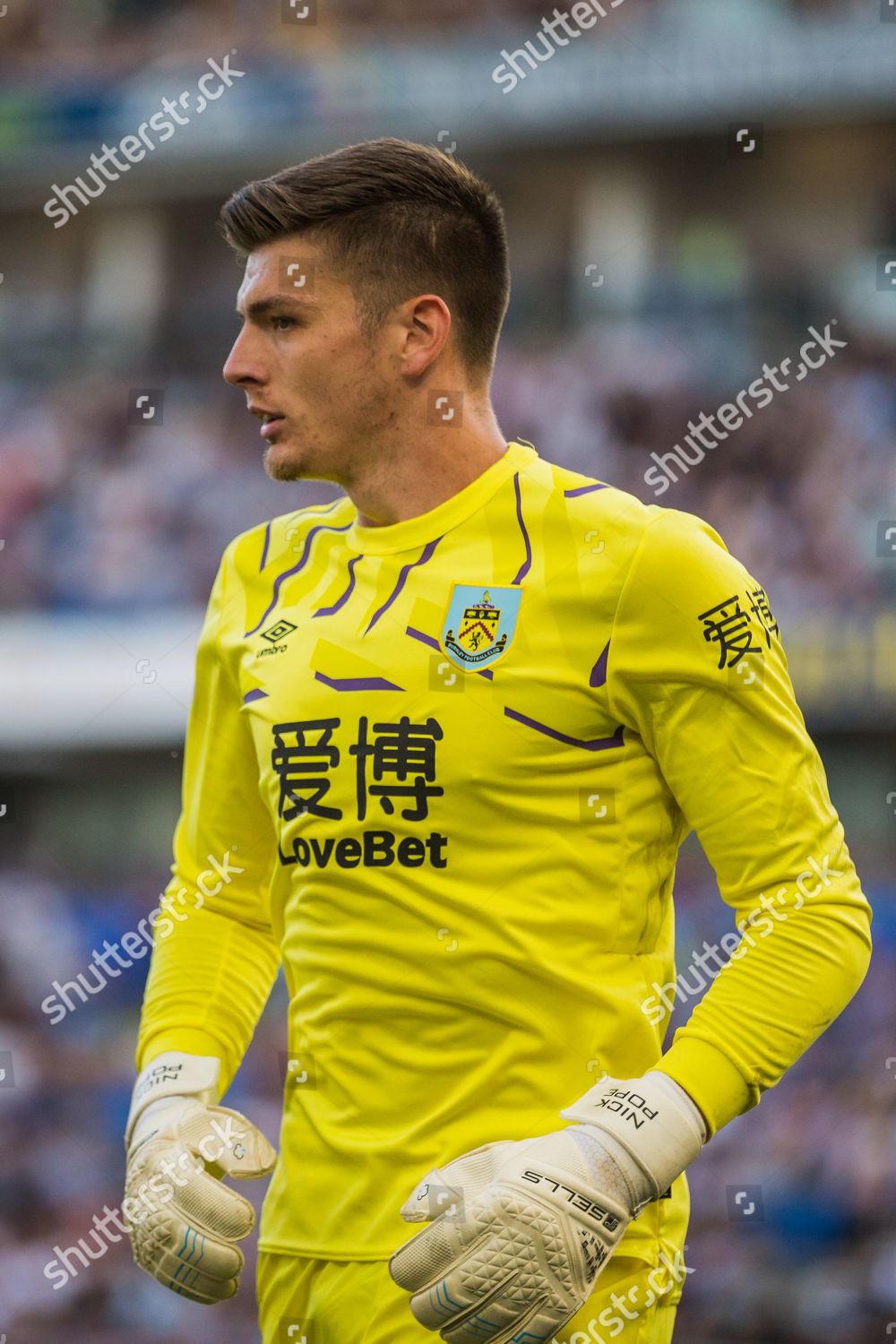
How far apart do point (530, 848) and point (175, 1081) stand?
2.17ft

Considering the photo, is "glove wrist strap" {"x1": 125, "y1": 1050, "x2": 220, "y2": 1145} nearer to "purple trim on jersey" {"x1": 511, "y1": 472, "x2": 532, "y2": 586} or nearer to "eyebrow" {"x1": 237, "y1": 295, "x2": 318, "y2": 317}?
"purple trim on jersey" {"x1": 511, "y1": 472, "x2": 532, "y2": 586}

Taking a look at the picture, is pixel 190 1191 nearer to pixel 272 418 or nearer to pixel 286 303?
pixel 272 418

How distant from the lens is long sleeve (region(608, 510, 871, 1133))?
2117mm

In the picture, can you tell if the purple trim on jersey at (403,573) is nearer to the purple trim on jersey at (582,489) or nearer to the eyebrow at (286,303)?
the purple trim on jersey at (582,489)

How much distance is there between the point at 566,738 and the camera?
2.30m

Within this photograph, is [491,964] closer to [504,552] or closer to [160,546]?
[504,552]

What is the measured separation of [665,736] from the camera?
2.24 m

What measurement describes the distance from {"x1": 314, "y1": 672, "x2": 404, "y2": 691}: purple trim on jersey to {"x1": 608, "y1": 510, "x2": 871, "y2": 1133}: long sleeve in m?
0.32

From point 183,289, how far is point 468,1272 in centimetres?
1152

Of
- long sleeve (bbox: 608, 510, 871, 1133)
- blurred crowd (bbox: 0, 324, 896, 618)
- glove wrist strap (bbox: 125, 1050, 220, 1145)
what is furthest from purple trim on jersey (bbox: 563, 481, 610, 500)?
blurred crowd (bbox: 0, 324, 896, 618)

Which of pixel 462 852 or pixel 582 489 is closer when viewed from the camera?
pixel 462 852
